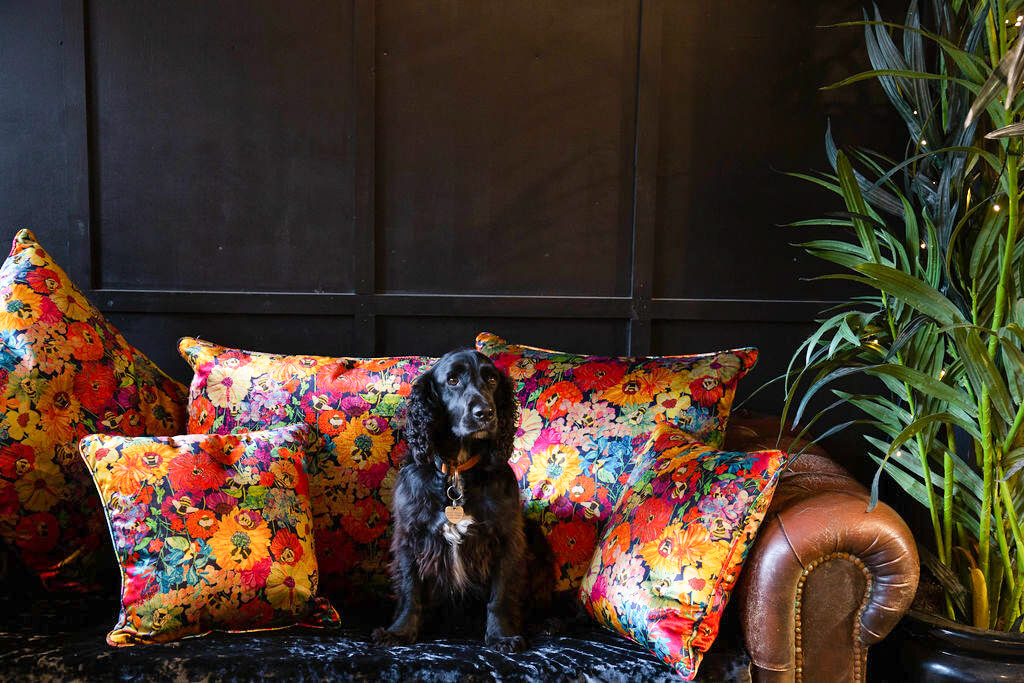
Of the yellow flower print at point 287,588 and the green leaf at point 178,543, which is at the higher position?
the green leaf at point 178,543

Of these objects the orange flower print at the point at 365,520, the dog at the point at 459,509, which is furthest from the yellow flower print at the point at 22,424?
the dog at the point at 459,509

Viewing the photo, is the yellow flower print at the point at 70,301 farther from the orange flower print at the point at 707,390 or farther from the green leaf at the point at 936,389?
the green leaf at the point at 936,389

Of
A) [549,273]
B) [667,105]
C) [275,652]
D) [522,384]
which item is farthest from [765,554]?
[667,105]

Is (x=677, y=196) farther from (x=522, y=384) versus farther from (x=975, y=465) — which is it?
(x=975, y=465)

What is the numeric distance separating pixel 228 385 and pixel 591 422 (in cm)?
97

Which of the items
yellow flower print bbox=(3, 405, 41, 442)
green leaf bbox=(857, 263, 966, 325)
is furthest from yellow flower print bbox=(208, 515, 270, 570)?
green leaf bbox=(857, 263, 966, 325)

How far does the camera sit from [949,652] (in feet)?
5.05

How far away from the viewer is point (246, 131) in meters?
2.25

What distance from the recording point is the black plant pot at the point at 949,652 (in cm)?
150

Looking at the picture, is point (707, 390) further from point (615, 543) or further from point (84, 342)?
point (84, 342)

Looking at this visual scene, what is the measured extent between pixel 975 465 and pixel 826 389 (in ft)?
2.13

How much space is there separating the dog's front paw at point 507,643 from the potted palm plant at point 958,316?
2.54 feet

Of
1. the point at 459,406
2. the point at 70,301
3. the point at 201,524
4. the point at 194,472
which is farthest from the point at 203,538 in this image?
the point at 70,301

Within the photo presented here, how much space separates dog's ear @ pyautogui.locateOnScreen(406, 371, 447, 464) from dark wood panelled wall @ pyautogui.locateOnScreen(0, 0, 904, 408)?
2.35 feet
